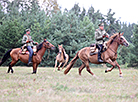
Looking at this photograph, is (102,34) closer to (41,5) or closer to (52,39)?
(52,39)

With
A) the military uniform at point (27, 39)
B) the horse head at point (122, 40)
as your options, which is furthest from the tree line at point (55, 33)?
the horse head at point (122, 40)

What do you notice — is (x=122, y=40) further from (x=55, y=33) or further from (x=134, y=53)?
(x=134, y=53)

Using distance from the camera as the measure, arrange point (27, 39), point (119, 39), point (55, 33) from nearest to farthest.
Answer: point (119, 39) → point (27, 39) → point (55, 33)

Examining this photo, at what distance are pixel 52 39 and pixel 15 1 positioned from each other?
16.7 m

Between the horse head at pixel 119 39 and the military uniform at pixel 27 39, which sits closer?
the horse head at pixel 119 39

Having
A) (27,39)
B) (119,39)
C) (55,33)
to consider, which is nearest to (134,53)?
(55,33)

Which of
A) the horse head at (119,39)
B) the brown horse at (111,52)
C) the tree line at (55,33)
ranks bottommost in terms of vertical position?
the brown horse at (111,52)

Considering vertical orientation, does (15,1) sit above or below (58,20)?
above

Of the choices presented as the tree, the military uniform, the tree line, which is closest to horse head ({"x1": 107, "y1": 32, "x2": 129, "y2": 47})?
the military uniform

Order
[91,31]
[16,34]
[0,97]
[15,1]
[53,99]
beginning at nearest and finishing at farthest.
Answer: [53,99], [0,97], [16,34], [91,31], [15,1]

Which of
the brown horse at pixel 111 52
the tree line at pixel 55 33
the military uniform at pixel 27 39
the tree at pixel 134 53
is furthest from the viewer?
the tree at pixel 134 53

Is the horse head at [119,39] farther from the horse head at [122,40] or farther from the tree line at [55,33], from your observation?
the tree line at [55,33]

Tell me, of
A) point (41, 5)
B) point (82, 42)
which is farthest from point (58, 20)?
point (41, 5)

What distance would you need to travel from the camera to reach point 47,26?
33.7 m
